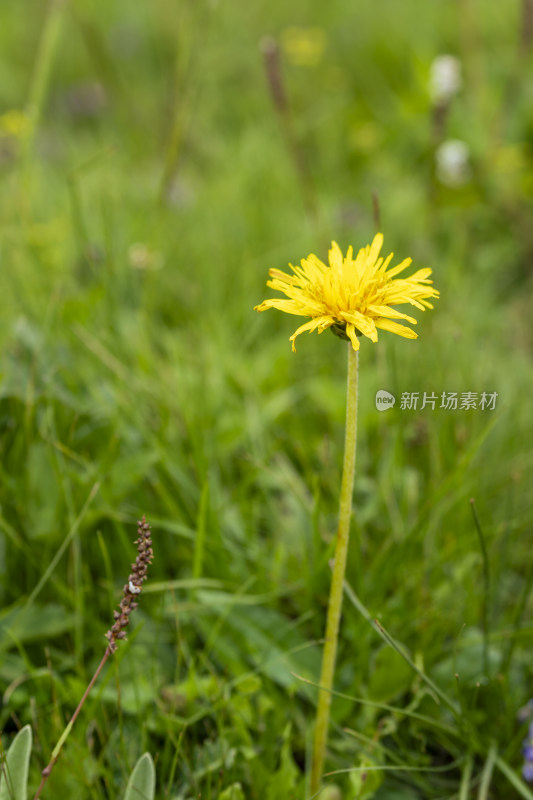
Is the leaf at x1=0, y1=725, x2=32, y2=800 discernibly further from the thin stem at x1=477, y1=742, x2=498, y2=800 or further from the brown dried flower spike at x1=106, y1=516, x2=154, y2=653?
the thin stem at x1=477, y1=742, x2=498, y2=800

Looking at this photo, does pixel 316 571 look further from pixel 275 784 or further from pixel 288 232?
pixel 288 232

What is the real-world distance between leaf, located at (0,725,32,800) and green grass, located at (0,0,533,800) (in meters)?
0.08

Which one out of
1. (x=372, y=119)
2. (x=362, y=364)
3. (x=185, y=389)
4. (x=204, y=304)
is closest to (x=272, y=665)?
(x=185, y=389)

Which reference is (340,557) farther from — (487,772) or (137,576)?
(487,772)

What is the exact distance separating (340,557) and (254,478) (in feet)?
1.88

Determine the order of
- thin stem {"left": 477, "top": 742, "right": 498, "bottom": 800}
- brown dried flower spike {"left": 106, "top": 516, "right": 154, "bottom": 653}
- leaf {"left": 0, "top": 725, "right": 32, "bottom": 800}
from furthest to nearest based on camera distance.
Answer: thin stem {"left": 477, "top": 742, "right": 498, "bottom": 800} < leaf {"left": 0, "top": 725, "right": 32, "bottom": 800} < brown dried flower spike {"left": 106, "top": 516, "right": 154, "bottom": 653}

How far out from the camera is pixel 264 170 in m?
2.77

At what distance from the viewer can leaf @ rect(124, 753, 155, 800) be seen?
0.82 m

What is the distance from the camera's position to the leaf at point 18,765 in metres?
0.81

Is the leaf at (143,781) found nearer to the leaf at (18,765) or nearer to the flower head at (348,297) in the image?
the leaf at (18,765)

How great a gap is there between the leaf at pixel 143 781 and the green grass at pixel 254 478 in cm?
3

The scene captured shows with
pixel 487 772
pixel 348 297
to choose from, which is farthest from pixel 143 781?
pixel 348 297

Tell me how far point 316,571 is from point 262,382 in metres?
0.73

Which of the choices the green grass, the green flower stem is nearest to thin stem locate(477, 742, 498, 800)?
the green grass
